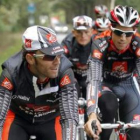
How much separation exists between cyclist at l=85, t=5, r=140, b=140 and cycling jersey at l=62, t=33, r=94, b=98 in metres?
2.31

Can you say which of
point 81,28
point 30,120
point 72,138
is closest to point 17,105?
point 30,120

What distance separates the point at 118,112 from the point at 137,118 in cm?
51

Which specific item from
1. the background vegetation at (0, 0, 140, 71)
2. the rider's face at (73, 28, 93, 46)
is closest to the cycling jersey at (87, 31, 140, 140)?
the rider's face at (73, 28, 93, 46)

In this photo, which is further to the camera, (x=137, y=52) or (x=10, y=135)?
(x=137, y=52)

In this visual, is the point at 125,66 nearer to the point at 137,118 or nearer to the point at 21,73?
the point at 137,118

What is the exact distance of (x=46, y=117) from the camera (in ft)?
15.9

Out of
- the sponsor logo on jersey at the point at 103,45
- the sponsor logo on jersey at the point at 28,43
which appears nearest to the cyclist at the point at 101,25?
the sponsor logo on jersey at the point at 103,45

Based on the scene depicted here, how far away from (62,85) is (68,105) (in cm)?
22

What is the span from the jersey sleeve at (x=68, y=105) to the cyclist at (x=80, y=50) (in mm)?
3679

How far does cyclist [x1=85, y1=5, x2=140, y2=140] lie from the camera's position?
5270 millimetres

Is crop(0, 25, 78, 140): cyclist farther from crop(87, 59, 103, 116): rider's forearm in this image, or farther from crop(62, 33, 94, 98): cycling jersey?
crop(62, 33, 94, 98): cycling jersey

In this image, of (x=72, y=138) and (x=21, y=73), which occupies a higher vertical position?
(x=21, y=73)

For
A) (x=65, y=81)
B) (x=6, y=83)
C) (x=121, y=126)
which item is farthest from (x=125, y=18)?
(x=6, y=83)

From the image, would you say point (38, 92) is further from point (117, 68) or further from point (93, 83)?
point (117, 68)
